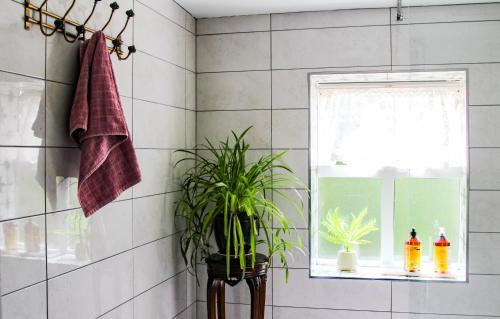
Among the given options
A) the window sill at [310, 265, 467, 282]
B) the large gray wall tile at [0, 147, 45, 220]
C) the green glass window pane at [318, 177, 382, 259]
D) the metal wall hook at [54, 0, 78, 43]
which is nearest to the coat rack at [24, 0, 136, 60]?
the metal wall hook at [54, 0, 78, 43]

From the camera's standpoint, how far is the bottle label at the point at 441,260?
1.34 meters

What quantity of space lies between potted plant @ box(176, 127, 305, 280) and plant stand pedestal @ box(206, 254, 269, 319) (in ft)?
0.16

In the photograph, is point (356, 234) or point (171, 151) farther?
point (356, 234)

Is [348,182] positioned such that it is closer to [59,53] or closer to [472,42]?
[472,42]

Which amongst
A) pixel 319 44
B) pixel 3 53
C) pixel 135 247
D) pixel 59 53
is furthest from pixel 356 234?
pixel 3 53

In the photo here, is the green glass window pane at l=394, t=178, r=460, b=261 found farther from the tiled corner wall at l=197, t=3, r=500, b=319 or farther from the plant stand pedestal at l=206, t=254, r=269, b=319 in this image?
the tiled corner wall at l=197, t=3, r=500, b=319

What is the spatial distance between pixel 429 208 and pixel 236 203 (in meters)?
1.16

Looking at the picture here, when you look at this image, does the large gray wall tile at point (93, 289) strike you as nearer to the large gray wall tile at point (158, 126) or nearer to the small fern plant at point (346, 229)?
the large gray wall tile at point (158, 126)

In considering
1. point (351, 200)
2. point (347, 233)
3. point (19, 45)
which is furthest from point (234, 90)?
point (19, 45)

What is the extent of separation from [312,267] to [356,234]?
33cm

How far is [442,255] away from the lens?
1379mm

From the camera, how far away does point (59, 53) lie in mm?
1682

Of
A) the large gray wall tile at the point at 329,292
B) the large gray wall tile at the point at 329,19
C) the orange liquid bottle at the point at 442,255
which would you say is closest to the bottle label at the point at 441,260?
the orange liquid bottle at the point at 442,255

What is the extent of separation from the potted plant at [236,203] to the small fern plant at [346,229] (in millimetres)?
260
